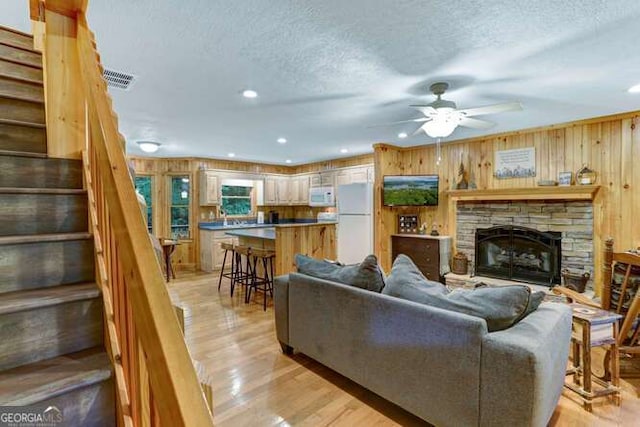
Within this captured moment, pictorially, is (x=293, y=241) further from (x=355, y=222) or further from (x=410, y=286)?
(x=410, y=286)

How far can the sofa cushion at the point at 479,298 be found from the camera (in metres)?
1.79

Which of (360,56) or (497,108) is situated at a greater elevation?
(360,56)

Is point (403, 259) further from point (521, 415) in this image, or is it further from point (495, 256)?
point (495, 256)

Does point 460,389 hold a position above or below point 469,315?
below

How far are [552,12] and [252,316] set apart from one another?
12.9ft

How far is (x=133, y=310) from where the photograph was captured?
741mm

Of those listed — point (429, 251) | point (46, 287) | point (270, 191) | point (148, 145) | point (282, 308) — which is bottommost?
point (282, 308)

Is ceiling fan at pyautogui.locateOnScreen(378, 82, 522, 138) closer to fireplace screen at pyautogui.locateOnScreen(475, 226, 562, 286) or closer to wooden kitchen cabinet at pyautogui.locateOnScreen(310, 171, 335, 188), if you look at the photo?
fireplace screen at pyautogui.locateOnScreen(475, 226, 562, 286)

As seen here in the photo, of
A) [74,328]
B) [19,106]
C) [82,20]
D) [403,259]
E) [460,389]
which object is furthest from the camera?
[403,259]

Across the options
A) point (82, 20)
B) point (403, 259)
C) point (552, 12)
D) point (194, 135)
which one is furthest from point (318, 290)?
point (194, 135)

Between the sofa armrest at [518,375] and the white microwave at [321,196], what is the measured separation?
5549 millimetres

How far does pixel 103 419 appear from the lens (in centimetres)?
→ 109

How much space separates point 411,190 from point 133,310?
17.0ft

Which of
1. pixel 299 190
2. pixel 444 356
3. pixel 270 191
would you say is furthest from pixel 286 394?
pixel 299 190
